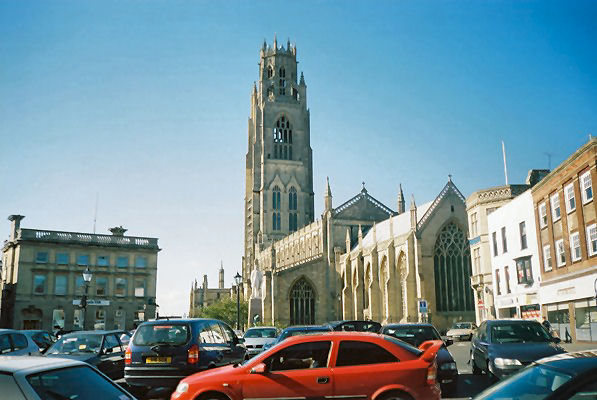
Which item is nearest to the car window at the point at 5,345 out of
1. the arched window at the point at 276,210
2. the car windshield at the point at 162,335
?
the car windshield at the point at 162,335

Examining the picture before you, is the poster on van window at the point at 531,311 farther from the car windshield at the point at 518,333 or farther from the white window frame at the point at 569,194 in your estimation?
the car windshield at the point at 518,333

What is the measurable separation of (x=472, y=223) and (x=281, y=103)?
182 feet

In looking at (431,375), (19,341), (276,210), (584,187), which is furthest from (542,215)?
(276,210)

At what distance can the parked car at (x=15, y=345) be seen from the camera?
1366cm

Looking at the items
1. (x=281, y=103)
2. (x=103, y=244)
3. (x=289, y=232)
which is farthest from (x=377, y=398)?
(x=281, y=103)

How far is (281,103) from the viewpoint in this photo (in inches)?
3590

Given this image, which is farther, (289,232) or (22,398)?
(289,232)

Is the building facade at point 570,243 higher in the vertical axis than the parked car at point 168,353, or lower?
higher

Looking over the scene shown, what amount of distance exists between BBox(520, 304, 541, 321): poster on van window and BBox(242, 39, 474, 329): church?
9830 mm

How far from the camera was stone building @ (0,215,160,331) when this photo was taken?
52.0m

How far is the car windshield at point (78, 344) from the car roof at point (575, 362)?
37.0ft

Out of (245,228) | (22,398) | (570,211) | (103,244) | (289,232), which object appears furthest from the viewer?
(245,228)

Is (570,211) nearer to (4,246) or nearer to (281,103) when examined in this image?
(4,246)

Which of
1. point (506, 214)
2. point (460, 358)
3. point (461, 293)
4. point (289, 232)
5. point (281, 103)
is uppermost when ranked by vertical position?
point (281, 103)
